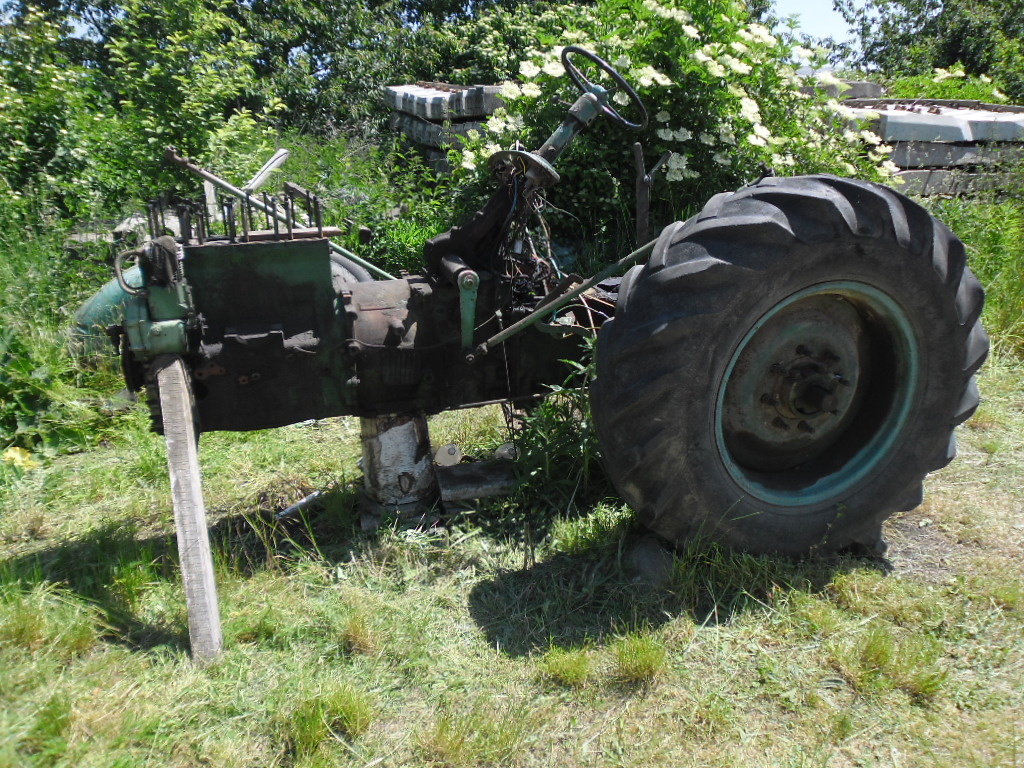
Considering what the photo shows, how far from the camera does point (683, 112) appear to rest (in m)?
5.00

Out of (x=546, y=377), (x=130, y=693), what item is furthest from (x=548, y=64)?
(x=130, y=693)

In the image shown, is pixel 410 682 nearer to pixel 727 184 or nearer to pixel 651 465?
pixel 651 465

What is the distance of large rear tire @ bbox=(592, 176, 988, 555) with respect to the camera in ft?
7.45

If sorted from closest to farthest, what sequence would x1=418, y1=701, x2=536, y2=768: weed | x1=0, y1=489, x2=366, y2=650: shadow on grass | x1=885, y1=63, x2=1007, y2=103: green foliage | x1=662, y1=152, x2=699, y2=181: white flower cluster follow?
x1=418, y1=701, x2=536, y2=768: weed
x1=0, y1=489, x2=366, y2=650: shadow on grass
x1=662, y1=152, x2=699, y2=181: white flower cluster
x1=885, y1=63, x2=1007, y2=103: green foliage

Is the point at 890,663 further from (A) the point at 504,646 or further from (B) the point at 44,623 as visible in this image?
(B) the point at 44,623

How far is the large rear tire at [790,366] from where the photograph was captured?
7.45ft

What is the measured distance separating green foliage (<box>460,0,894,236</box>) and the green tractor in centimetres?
205

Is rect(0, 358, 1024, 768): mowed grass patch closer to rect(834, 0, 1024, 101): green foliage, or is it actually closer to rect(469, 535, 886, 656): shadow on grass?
rect(469, 535, 886, 656): shadow on grass

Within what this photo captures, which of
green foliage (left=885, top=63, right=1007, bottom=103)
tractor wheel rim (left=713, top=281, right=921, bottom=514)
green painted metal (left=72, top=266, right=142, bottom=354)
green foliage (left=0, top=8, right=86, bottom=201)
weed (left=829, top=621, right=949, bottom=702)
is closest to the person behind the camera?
weed (left=829, top=621, right=949, bottom=702)

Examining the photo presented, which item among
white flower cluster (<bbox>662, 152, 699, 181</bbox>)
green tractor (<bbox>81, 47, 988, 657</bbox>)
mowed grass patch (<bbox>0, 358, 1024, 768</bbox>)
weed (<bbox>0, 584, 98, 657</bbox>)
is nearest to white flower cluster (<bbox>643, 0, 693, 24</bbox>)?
white flower cluster (<bbox>662, 152, 699, 181</bbox>)

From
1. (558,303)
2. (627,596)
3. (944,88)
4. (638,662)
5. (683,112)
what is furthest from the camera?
(944,88)

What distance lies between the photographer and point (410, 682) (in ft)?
7.34

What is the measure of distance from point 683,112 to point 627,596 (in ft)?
11.6

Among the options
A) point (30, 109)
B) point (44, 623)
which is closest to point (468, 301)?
point (44, 623)
